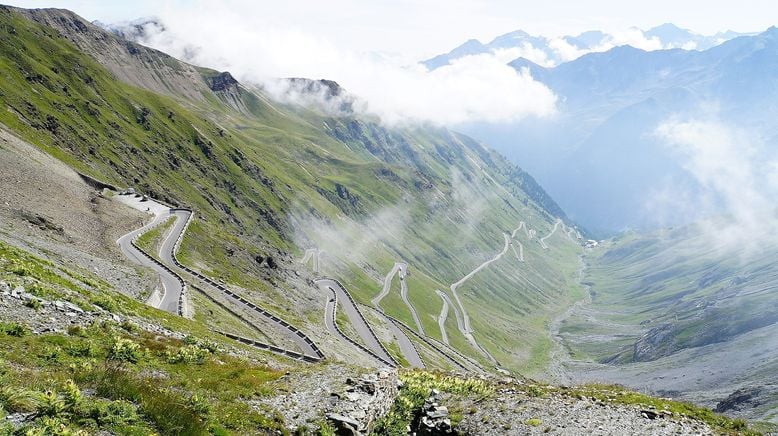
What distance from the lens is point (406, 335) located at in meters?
155

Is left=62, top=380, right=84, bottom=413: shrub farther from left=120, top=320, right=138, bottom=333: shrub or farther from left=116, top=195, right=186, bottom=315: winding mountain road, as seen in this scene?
left=116, top=195, right=186, bottom=315: winding mountain road

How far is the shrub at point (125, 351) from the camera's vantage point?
94.3 ft

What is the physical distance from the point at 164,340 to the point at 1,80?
6657 inches

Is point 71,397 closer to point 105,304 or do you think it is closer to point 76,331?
point 76,331

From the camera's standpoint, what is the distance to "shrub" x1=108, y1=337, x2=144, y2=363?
28744 millimetres

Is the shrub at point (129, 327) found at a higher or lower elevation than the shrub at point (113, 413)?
higher

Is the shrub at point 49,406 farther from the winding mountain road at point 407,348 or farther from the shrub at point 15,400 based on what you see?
the winding mountain road at point 407,348

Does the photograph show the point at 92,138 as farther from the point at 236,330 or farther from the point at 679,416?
the point at 679,416

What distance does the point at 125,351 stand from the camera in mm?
29562

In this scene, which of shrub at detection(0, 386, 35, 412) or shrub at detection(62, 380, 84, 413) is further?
shrub at detection(62, 380, 84, 413)

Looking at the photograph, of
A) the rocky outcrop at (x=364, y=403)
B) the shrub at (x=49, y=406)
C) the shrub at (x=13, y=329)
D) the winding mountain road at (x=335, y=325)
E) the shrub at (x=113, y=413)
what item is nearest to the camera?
the shrub at (x=49, y=406)

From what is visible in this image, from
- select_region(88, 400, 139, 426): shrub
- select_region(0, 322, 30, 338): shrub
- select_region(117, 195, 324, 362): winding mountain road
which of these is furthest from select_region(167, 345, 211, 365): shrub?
select_region(117, 195, 324, 362): winding mountain road

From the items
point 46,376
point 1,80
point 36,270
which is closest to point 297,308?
point 36,270

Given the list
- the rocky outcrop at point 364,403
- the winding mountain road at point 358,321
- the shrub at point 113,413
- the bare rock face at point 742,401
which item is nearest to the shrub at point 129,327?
the rocky outcrop at point 364,403
